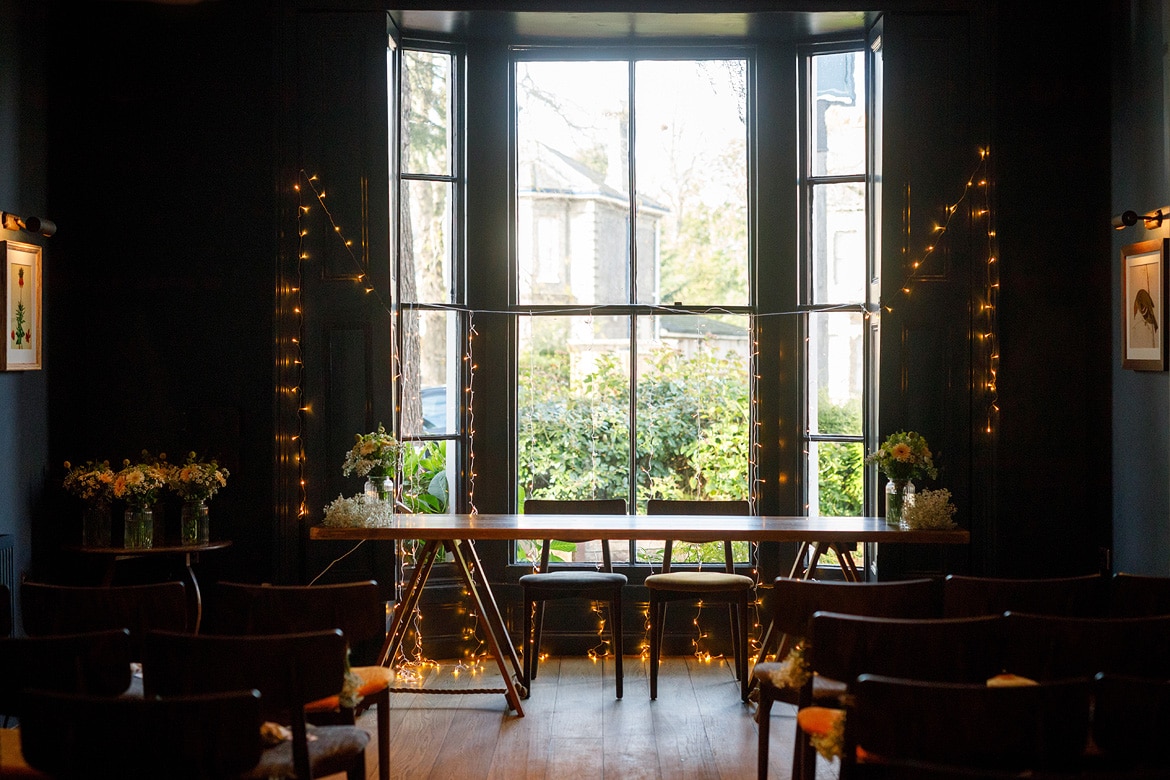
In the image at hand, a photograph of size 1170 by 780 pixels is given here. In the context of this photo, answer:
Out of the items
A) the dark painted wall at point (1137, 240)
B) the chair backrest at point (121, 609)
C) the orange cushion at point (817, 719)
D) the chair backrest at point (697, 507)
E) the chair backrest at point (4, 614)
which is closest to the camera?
the orange cushion at point (817, 719)

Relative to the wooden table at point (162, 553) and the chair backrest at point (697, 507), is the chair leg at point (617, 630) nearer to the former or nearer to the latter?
the chair backrest at point (697, 507)

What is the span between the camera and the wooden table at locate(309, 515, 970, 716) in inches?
202

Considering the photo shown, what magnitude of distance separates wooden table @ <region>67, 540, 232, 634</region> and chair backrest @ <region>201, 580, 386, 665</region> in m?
Result: 1.34

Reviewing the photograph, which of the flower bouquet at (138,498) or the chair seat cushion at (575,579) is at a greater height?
the flower bouquet at (138,498)

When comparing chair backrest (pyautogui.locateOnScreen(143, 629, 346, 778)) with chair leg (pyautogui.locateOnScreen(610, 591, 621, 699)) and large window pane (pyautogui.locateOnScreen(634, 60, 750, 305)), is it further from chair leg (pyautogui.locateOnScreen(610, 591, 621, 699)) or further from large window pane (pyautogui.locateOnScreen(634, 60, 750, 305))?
large window pane (pyautogui.locateOnScreen(634, 60, 750, 305))

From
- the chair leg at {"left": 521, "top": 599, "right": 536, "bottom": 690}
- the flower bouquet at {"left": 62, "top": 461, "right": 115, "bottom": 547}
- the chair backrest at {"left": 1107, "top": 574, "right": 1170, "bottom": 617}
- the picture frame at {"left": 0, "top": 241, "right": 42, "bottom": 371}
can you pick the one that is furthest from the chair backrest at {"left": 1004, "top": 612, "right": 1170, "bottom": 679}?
the picture frame at {"left": 0, "top": 241, "right": 42, "bottom": 371}

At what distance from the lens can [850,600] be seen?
3.69m

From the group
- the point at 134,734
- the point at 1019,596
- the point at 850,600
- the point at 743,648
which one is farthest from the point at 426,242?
the point at 134,734

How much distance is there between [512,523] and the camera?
5.34 metres

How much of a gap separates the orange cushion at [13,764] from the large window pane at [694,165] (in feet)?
13.8

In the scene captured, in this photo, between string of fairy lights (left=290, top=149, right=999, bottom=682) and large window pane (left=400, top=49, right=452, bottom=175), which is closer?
string of fairy lights (left=290, top=149, right=999, bottom=682)

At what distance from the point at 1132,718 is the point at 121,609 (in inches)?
113

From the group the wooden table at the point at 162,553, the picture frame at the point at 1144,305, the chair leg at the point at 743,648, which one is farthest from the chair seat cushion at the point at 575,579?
the picture frame at the point at 1144,305

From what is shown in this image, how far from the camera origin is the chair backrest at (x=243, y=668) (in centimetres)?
290
